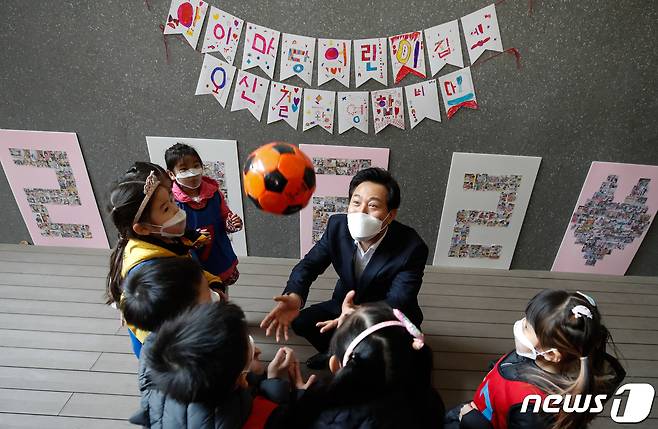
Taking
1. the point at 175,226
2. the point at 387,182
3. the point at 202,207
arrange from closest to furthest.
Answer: the point at 175,226 < the point at 387,182 < the point at 202,207

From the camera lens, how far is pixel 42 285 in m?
2.19

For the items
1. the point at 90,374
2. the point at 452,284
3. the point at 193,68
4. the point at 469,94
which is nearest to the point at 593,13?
the point at 469,94

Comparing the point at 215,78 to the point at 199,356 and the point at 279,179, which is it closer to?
the point at 279,179

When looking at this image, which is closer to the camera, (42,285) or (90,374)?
(90,374)

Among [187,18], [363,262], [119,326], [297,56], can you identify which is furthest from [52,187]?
[363,262]

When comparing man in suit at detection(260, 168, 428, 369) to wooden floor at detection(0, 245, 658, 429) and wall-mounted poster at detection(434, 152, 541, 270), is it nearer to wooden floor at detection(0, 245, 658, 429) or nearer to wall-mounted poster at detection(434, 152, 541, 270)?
wooden floor at detection(0, 245, 658, 429)

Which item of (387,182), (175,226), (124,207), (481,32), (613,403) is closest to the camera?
(124,207)

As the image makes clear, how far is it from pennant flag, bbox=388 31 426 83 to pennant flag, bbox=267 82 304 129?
49 cm

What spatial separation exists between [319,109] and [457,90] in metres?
0.71

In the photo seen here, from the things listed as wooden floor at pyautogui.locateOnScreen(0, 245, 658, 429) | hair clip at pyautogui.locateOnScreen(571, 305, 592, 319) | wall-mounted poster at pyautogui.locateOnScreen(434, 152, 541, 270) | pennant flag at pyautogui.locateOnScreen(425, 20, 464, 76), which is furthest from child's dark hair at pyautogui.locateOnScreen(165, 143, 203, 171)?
hair clip at pyautogui.locateOnScreen(571, 305, 592, 319)

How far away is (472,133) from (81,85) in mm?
2095

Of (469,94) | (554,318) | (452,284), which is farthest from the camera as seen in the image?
(452,284)

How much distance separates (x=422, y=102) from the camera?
79.4 inches

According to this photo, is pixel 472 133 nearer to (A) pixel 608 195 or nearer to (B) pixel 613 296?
(A) pixel 608 195
